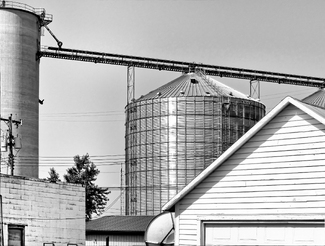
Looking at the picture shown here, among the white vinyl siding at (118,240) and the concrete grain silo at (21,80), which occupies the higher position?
the concrete grain silo at (21,80)

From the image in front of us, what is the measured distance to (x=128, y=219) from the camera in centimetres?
5706

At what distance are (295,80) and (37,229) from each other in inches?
1879

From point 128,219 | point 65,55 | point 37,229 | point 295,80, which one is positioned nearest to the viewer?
point 37,229

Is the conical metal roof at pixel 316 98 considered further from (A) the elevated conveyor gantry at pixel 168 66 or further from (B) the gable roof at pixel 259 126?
(B) the gable roof at pixel 259 126

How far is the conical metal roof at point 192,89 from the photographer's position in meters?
60.5

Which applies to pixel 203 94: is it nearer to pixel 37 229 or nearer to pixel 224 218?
pixel 37 229

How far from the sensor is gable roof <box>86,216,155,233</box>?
176 ft

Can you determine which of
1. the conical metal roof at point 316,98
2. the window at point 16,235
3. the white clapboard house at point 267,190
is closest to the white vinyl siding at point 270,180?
the white clapboard house at point 267,190

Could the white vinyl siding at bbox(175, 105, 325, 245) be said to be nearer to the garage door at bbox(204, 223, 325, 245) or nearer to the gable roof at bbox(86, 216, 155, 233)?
the garage door at bbox(204, 223, 325, 245)

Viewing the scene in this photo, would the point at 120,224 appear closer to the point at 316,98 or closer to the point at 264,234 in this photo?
the point at 316,98

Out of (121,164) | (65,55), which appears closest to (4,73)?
(65,55)

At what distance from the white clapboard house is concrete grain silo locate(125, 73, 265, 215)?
3959cm

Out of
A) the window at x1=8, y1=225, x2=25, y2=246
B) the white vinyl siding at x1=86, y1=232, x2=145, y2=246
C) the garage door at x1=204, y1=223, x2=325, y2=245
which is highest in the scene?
the garage door at x1=204, y1=223, x2=325, y2=245

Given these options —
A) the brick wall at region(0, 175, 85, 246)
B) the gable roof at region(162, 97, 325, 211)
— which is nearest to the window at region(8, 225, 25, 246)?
the brick wall at region(0, 175, 85, 246)
